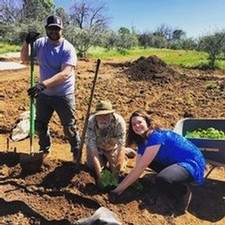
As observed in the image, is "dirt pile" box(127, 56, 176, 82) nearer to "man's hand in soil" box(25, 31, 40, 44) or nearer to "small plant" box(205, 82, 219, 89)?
"small plant" box(205, 82, 219, 89)

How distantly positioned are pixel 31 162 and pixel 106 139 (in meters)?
0.96

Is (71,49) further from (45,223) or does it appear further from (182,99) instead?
(182,99)

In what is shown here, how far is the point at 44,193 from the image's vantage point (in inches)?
174

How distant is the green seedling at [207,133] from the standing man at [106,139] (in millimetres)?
1009

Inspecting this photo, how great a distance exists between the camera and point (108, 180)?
14.7 ft

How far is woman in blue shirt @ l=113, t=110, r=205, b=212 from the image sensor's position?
165 inches

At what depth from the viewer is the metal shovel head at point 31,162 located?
486 cm

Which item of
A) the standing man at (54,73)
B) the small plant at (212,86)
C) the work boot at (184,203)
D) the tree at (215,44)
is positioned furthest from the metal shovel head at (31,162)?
the tree at (215,44)

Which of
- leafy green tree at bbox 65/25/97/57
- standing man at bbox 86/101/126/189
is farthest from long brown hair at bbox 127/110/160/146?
leafy green tree at bbox 65/25/97/57

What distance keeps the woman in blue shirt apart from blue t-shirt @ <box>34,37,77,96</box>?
1.14 meters

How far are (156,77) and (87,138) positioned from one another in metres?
8.79

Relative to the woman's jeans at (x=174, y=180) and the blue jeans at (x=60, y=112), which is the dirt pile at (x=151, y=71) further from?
the woman's jeans at (x=174, y=180)

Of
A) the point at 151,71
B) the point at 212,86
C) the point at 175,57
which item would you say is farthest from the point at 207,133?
the point at 175,57

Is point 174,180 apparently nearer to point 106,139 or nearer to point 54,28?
point 106,139
